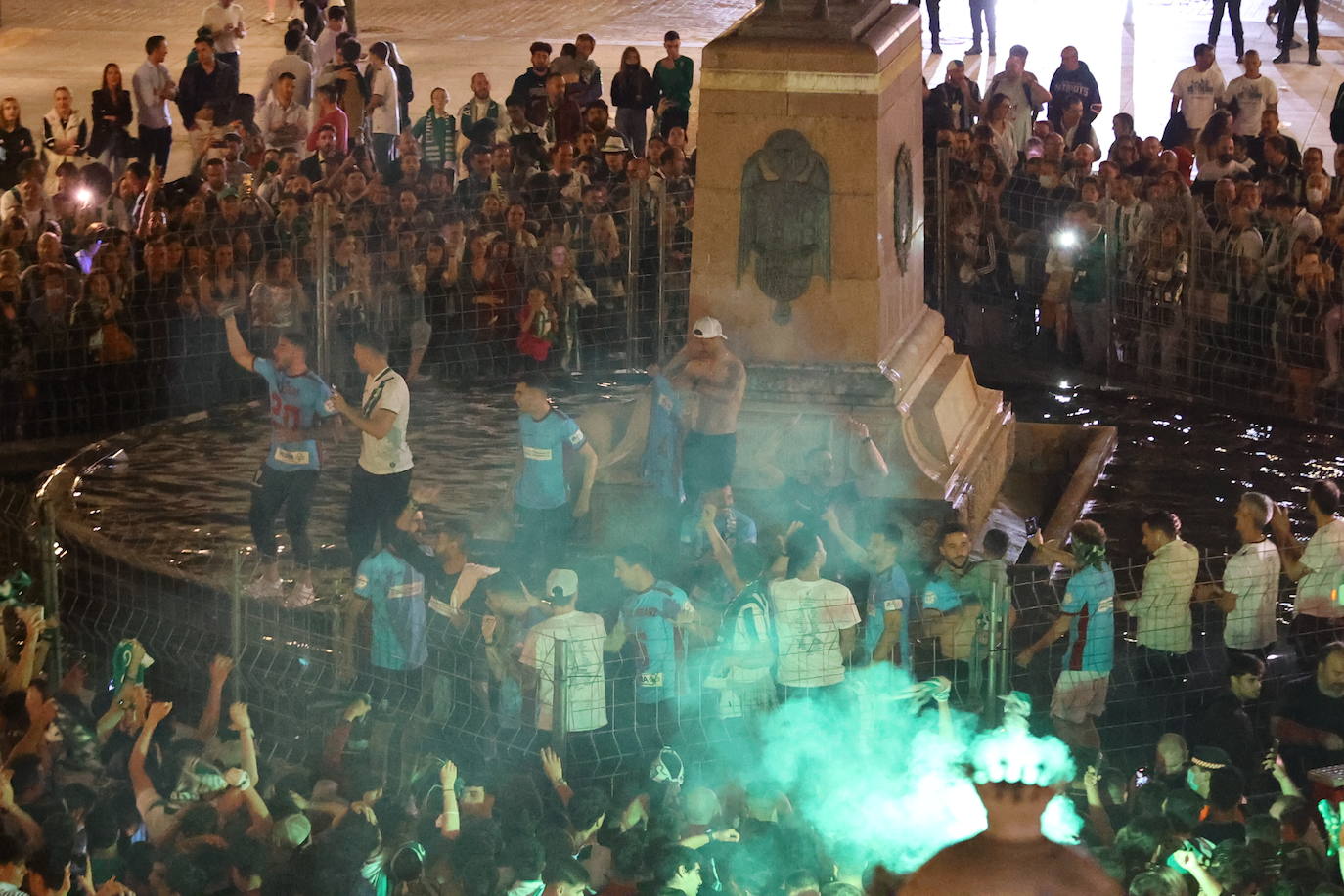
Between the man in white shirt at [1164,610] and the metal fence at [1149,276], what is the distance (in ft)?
17.3

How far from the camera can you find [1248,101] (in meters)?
21.1

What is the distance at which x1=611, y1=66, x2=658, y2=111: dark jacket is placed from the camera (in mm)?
22656

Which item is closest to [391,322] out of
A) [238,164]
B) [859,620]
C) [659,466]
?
[238,164]

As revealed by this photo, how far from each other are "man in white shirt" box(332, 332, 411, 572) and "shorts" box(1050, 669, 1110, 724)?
11.4ft

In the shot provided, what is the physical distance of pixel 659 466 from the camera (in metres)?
14.1

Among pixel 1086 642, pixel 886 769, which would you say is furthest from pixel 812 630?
pixel 1086 642

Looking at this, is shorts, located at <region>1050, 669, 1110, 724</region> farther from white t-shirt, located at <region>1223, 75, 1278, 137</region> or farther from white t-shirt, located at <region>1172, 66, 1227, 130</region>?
white t-shirt, located at <region>1172, 66, 1227, 130</region>

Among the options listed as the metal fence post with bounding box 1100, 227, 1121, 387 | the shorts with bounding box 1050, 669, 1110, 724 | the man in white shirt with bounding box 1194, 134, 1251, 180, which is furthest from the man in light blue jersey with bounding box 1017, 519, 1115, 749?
the man in white shirt with bounding box 1194, 134, 1251, 180

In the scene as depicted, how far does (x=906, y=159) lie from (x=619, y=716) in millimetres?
4792

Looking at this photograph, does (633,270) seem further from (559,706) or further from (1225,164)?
(559,706)

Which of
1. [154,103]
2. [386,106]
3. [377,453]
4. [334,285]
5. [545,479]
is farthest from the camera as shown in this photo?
[154,103]

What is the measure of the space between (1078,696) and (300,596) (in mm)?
4118

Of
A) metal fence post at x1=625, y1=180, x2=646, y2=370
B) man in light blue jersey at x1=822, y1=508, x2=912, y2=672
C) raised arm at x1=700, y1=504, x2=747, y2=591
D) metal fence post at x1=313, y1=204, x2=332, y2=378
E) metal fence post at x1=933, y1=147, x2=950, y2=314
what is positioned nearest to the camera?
man in light blue jersey at x1=822, y1=508, x2=912, y2=672

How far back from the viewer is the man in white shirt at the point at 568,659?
36.1ft
